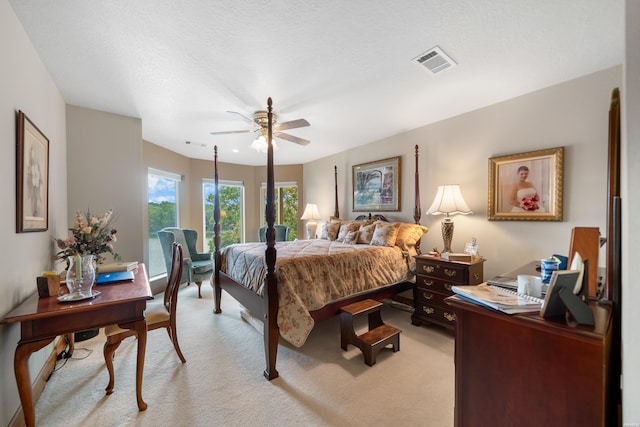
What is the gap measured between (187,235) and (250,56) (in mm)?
3491

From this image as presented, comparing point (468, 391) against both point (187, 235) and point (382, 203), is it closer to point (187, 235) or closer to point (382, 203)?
point (382, 203)

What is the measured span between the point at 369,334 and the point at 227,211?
4626 millimetres

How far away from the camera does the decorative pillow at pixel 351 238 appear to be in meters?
3.70

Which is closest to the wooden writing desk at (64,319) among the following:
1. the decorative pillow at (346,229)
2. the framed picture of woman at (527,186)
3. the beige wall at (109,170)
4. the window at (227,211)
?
A: the beige wall at (109,170)

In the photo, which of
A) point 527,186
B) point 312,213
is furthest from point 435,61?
point 312,213

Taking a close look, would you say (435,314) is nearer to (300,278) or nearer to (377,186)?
(300,278)

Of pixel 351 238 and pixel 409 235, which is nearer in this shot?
pixel 409 235

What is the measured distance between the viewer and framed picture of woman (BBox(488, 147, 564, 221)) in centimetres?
242

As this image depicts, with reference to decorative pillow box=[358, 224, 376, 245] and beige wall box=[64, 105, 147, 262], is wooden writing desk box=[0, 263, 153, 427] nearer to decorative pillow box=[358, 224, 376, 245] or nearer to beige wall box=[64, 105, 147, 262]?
beige wall box=[64, 105, 147, 262]

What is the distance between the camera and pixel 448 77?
230 centimetres

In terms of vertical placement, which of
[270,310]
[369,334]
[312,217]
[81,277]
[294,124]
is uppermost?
[294,124]

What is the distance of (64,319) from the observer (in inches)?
57.5

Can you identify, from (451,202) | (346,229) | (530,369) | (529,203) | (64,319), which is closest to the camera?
(530,369)

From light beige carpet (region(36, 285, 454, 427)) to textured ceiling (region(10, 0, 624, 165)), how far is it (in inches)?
101
